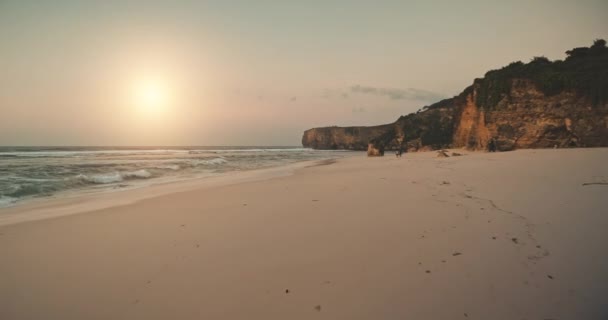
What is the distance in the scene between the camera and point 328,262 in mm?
2320

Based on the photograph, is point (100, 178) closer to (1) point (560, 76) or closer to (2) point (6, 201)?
(2) point (6, 201)

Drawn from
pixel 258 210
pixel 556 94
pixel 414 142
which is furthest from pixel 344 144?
pixel 258 210

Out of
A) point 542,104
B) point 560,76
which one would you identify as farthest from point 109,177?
point 560,76

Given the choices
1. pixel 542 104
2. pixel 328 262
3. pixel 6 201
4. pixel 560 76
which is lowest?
pixel 6 201

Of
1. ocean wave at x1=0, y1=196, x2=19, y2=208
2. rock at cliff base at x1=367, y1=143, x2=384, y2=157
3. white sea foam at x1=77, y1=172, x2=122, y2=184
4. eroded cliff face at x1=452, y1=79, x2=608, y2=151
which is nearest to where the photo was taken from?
ocean wave at x1=0, y1=196, x2=19, y2=208

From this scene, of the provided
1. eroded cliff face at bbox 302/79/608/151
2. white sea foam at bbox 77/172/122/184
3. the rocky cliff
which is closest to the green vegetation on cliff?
the rocky cliff

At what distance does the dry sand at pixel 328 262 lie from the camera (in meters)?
1.73

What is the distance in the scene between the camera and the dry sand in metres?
1.73

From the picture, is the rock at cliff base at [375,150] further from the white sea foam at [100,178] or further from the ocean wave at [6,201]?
the ocean wave at [6,201]

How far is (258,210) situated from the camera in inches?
176

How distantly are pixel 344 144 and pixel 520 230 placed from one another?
80.5 meters

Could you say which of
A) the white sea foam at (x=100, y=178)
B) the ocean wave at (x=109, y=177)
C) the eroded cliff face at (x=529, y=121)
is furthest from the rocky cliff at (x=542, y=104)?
the white sea foam at (x=100, y=178)

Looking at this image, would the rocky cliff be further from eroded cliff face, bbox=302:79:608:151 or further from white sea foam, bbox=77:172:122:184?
white sea foam, bbox=77:172:122:184

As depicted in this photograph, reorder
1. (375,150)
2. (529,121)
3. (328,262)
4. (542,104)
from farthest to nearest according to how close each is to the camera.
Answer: (375,150) → (529,121) → (542,104) → (328,262)
